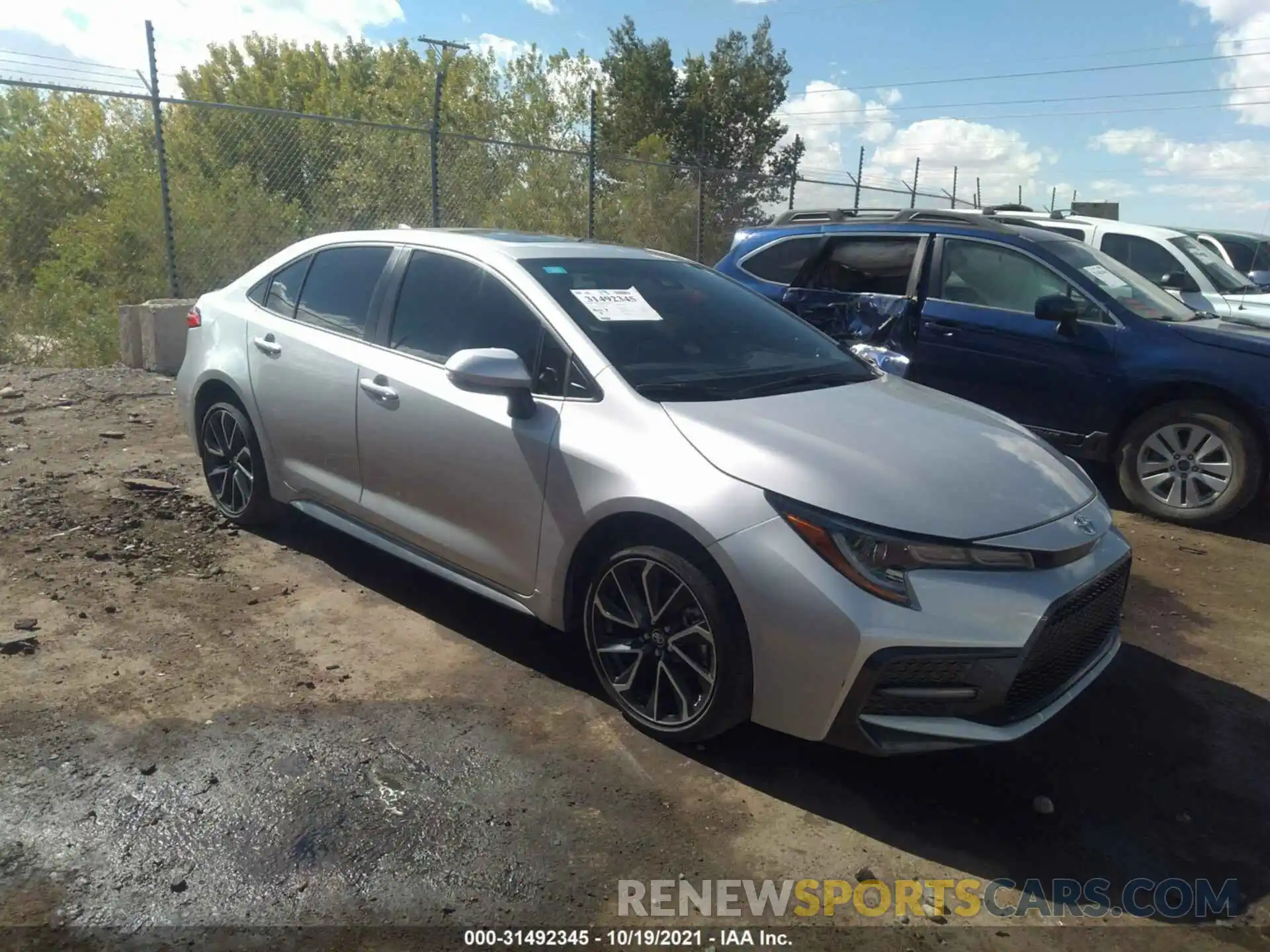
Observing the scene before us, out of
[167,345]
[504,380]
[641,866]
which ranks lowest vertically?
[641,866]

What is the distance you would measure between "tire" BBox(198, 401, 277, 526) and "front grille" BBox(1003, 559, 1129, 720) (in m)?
3.61

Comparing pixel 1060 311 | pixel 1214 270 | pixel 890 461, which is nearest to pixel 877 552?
pixel 890 461

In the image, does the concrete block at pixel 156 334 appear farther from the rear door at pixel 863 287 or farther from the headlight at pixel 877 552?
the headlight at pixel 877 552

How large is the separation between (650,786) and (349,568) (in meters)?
2.33

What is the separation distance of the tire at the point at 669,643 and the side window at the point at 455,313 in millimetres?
941

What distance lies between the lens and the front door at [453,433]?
352 cm

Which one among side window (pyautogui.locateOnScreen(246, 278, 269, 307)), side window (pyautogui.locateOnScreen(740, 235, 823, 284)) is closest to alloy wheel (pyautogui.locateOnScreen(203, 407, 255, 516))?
side window (pyautogui.locateOnScreen(246, 278, 269, 307))

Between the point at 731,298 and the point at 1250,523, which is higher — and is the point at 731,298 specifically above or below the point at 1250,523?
above

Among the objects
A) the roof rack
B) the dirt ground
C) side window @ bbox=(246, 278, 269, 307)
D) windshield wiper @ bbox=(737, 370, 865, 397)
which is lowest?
the dirt ground

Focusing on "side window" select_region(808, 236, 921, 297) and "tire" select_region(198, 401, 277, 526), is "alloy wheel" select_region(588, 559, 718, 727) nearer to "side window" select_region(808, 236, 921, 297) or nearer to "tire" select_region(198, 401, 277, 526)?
"tire" select_region(198, 401, 277, 526)

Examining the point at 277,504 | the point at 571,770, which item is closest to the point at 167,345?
the point at 277,504

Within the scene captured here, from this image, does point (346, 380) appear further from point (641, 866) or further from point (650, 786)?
point (641, 866)

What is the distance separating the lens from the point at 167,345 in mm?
9125

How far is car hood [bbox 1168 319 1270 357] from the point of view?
18.9 feet
